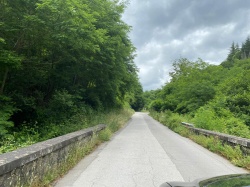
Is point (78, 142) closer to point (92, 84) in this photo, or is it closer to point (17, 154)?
point (17, 154)

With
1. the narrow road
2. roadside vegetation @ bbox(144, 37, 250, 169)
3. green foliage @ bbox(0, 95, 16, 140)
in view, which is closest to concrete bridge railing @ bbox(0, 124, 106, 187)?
the narrow road

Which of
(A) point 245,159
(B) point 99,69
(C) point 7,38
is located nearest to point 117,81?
(B) point 99,69

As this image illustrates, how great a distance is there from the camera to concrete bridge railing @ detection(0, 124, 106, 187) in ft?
13.0

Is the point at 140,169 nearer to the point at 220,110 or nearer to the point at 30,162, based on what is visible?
the point at 30,162

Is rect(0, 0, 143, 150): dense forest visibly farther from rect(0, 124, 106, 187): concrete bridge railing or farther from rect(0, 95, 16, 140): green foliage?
rect(0, 124, 106, 187): concrete bridge railing

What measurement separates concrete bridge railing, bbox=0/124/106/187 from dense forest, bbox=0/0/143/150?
445 centimetres

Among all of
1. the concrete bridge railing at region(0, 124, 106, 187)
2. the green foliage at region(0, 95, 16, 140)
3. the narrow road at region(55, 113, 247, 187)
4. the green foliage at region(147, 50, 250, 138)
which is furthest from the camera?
the green foliage at region(147, 50, 250, 138)

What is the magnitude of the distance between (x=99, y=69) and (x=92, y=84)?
15.0 ft

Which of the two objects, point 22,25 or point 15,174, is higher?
point 22,25

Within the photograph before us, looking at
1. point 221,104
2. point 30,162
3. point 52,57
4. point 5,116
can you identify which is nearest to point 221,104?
point 221,104

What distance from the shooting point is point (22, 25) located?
36.2 feet

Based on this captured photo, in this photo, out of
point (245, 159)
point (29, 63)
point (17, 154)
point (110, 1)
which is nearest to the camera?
point (17, 154)

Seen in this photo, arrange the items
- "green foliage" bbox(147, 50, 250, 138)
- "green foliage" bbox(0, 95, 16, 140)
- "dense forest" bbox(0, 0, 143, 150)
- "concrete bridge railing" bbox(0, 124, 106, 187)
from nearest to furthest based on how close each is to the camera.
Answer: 1. "concrete bridge railing" bbox(0, 124, 106, 187)
2. "green foliage" bbox(0, 95, 16, 140)
3. "dense forest" bbox(0, 0, 143, 150)
4. "green foliage" bbox(147, 50, 250, 138)

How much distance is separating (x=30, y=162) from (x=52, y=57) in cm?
1142
